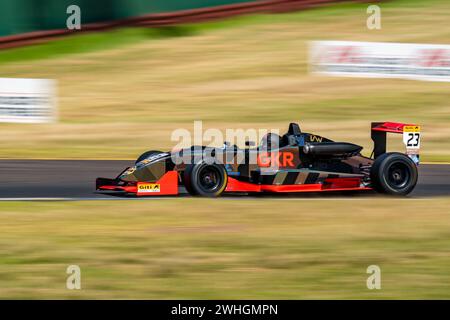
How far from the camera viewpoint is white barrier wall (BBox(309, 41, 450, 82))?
58.1 feet

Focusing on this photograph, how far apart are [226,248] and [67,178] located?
517 centimetres

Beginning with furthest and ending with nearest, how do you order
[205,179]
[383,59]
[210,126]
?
[383,59]
[210,126]
[205,179]

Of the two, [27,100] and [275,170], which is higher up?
[27,100]

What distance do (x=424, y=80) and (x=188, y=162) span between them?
32.3 feet

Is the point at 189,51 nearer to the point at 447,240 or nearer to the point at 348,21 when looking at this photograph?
the point at 348,21

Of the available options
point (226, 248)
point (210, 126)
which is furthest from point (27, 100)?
point (226, 248)

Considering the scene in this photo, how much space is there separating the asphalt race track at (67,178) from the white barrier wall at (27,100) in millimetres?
2704

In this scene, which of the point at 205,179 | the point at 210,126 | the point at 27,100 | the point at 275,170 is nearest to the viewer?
the point at 205,179

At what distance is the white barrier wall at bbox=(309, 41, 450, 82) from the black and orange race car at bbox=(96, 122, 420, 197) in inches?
289

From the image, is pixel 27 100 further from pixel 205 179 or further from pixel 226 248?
pixel 226 248

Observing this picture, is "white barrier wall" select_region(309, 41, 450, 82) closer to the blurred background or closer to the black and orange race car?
the blurred background

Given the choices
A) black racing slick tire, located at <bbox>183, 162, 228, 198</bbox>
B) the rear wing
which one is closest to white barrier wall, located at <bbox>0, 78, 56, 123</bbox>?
black racing slick tire, located at <bbox>183, 162, 228, 198</bbox>

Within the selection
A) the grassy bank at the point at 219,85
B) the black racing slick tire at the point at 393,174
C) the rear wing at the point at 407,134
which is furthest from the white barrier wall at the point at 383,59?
the black racing slick tire at the point at 393,174

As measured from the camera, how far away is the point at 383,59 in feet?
60.3
